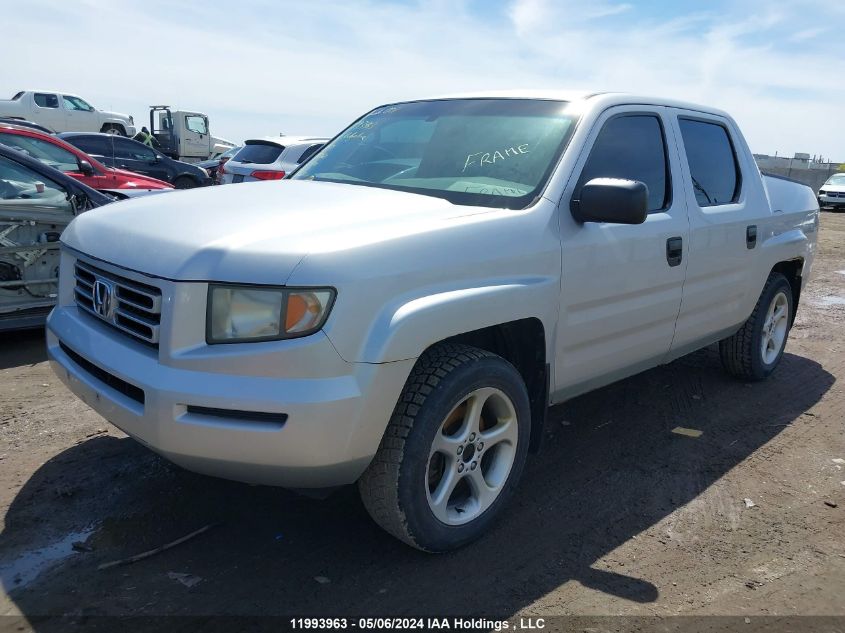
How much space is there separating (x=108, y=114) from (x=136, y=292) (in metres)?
27.3

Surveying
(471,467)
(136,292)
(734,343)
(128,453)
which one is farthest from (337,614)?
(734,343)

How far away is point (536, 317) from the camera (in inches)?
121

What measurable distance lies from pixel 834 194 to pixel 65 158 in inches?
1134

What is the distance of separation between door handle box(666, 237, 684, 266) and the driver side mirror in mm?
750

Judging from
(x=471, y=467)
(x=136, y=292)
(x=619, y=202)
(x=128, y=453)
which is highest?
(x=619, y=202)

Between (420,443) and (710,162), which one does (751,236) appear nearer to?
(710,162)

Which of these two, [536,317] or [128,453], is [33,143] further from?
[536,317]

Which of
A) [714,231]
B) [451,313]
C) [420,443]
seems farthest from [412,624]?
[714,231]

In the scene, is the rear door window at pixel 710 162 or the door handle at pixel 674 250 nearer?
the door handle at pixel 674 250

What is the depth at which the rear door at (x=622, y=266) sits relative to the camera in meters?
3.28

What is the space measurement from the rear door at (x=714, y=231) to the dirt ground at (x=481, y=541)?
68 centimetres

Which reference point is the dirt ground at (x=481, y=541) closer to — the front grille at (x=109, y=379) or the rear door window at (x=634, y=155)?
the front grille at (x=109, y=379)

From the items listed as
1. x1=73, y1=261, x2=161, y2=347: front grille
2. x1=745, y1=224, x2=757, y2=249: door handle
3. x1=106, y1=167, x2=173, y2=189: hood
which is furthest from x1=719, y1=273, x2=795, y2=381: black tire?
x1=106, y1=167, x2=173, y2=189: hood

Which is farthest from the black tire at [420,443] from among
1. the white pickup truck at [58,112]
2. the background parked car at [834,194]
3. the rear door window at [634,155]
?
the background parked car at [834,194]
